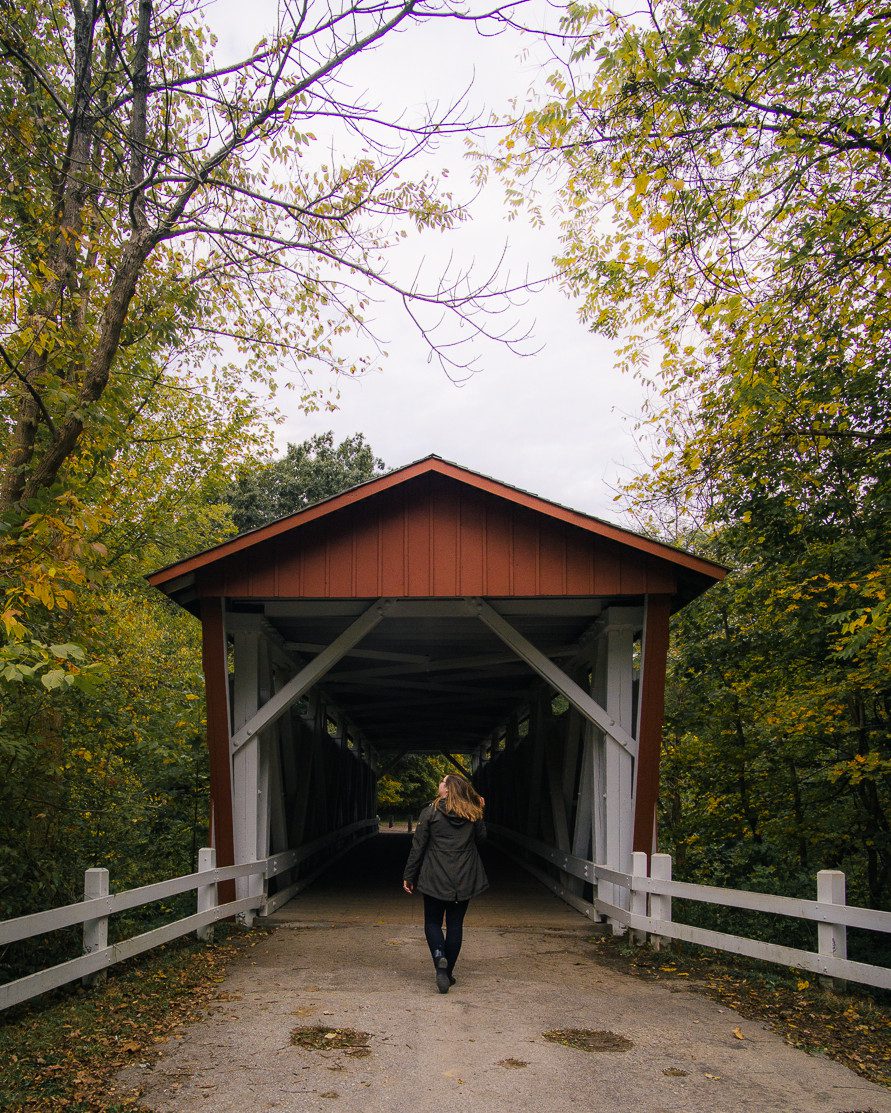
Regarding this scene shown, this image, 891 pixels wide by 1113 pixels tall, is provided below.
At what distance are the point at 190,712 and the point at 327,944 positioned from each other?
291 centimetres

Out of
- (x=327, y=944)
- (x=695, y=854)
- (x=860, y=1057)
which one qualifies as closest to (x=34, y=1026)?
(x=327, y=944)

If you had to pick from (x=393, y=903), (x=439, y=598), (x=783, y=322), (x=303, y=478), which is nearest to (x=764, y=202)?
(x=783, y=322)

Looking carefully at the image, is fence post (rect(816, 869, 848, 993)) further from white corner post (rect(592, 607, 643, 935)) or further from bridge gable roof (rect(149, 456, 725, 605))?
bridge gable roof (rect(149, 456, 725, 605))

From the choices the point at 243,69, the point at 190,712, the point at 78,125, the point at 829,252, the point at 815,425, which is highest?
the point at 243,69

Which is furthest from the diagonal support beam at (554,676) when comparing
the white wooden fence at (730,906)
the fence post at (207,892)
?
the fence post at (207,892)

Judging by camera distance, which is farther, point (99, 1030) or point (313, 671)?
point (313, 671)

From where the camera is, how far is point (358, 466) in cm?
3972

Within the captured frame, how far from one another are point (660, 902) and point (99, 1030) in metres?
4.60

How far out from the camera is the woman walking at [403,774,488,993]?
19.7 feet

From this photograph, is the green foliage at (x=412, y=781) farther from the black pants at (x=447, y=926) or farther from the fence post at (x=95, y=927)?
the fence post at (x=95, y=927)

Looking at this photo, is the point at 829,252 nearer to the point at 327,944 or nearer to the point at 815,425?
the point at 815,425

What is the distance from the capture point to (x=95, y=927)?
5.75 m

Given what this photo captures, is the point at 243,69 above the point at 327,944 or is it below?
above

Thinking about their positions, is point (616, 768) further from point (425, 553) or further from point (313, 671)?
point (313, 671)
